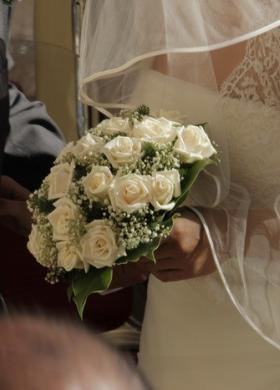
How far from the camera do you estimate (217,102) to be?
2.94 feet

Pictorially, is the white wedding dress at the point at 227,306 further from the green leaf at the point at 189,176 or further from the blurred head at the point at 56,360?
the blurred head at the point at 56,360

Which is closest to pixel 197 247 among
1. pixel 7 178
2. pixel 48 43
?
pixel 7 178

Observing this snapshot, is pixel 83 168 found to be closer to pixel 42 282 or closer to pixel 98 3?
pixel 98 3

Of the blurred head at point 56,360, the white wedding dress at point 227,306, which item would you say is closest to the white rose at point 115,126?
the white wedding dress at point 227,306

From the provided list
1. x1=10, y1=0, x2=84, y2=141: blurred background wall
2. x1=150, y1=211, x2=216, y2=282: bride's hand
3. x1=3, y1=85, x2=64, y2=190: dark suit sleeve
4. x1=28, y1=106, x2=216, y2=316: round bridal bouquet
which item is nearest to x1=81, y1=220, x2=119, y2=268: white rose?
x1=28, y1=106, x2=216, y2=316: round bridal bouquet

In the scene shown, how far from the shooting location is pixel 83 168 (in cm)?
83

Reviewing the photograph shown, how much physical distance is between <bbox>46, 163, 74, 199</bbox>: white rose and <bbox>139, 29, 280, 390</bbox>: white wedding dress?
197mm

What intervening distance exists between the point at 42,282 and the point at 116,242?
1.72 feet

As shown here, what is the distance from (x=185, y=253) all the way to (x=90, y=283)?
0.50ft

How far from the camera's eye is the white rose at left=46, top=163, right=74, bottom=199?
82cm

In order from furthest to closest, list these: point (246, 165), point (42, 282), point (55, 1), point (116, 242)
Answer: point (55, 1) → point (42, 282) → point (246, 165) → point (116, 242)

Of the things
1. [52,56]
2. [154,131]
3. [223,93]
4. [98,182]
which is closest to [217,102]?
[223,93]

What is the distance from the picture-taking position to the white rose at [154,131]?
2.68 ft

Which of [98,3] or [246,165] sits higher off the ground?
[98,3]
